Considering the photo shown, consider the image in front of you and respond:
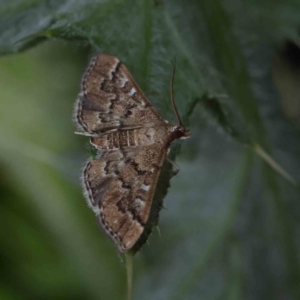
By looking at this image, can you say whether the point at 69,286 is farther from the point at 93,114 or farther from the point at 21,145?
the point at 93,114

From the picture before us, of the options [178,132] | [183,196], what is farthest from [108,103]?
[183,196]

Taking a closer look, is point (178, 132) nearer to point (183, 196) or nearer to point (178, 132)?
point (178, 132)

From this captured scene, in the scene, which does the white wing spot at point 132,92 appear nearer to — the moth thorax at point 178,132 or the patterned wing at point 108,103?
the patterned wing at point 108,103

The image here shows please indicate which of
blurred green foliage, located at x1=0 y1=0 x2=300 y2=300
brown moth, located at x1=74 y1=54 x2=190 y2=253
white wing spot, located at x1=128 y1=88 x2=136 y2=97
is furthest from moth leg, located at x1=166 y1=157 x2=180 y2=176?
blurred green foliage, located at x1=0 y1=0 x2=300 y2=300

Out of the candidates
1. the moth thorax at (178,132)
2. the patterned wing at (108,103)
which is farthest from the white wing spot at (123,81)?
the moth thorax at (178,132)

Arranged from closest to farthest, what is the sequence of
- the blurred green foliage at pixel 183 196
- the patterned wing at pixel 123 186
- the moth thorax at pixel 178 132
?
1. the patterned wing at pixel 123 186
2. the moth thorax at pixel 178 132
3. the blurred green foliage at pixel 183 196

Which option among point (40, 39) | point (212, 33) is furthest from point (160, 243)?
point (40, 39)
